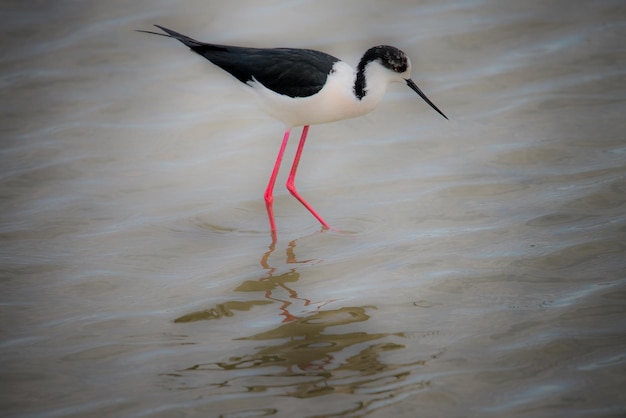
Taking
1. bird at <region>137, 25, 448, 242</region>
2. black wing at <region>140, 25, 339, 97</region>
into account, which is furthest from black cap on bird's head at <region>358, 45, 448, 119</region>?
black wing at <region>140, 25, 339, 97</region>

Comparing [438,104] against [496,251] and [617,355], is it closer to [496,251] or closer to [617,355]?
[496,251]

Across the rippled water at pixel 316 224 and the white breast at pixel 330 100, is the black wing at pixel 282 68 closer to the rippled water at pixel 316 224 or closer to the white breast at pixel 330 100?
the white breast at pixel 330 100

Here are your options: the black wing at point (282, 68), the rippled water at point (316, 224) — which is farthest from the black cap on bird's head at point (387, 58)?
the rippled water at point (316, 224)

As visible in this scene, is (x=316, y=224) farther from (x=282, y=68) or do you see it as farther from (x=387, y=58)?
(x=387, y=58)

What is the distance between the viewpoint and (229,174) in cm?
658

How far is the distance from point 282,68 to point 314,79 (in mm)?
212

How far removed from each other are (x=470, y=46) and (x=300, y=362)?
459cm

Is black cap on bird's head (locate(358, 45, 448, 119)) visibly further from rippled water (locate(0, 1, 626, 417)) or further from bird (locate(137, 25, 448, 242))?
rippled water (locate(0, 1, 626, 417))

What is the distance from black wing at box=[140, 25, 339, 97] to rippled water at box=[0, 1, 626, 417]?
2.90 feet

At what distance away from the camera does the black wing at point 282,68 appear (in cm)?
550

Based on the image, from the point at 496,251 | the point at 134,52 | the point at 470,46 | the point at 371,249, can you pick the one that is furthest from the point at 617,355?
→ the point at 134,52

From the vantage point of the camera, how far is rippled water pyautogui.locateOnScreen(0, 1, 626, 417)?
13.2 feet

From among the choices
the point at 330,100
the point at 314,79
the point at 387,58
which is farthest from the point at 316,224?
the point at 387,58

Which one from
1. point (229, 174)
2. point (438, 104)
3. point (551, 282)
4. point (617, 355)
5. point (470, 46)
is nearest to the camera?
point (617, 355)
